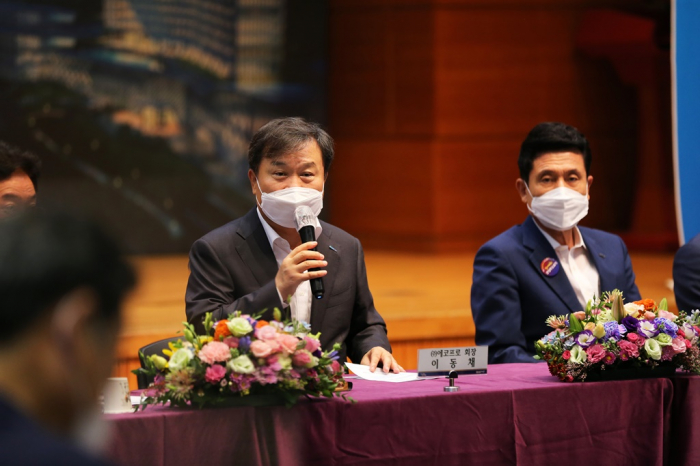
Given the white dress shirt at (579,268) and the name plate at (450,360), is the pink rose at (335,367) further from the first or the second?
the white dress shirt at (579,268)

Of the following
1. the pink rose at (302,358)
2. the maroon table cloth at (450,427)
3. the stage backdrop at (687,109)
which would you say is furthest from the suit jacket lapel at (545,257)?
the stage backdrop at (687,109)

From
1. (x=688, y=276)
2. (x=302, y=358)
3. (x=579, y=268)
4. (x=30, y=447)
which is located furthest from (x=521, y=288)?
(x=30, y=447)

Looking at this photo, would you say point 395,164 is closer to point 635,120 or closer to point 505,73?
point 505,73

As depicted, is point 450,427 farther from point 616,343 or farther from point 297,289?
point 297,289

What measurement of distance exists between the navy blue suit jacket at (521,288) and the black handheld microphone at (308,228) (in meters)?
0.82

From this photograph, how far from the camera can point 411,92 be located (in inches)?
333

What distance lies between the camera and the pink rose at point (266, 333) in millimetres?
2312

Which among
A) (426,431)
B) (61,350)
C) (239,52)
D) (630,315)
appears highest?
(239,52)

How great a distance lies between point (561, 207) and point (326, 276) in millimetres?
892

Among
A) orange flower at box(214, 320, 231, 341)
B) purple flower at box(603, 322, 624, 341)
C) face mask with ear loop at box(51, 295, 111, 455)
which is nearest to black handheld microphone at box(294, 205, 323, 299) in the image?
Answer: orange flower at box(214, 320, 231, 341)

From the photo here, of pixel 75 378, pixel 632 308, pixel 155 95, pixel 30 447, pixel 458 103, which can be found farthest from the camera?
pixel 458 103

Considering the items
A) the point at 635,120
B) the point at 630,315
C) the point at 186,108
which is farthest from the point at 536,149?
the point at 635,120

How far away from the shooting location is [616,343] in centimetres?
274

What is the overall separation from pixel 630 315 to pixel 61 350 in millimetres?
2127
